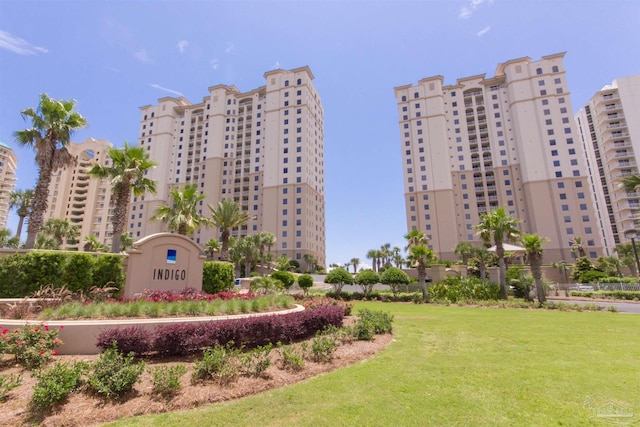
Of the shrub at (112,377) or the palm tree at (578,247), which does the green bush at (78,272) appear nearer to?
the shrub at (112,377)

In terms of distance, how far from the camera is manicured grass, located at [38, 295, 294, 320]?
30.1ft

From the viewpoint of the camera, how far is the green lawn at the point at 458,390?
504 cm

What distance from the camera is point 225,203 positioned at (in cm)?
3700

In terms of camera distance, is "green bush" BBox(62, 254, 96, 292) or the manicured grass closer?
the manicured grass

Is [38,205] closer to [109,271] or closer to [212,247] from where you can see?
[109,271]

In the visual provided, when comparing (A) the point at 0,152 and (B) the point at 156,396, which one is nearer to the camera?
(B) the point at 156,396

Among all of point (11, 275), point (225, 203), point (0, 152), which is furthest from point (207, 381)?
point (0, 152)

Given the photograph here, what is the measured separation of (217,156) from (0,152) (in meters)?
87.3

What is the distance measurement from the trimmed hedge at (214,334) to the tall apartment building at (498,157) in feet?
231

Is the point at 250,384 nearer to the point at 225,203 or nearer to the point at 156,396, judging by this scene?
the point at 156,396

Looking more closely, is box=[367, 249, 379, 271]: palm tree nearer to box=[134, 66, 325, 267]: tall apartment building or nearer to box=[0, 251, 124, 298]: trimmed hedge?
box=[134, 66, 325, 267]: tall apartment building

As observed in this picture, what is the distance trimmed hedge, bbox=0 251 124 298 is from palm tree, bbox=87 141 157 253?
595 centimetres

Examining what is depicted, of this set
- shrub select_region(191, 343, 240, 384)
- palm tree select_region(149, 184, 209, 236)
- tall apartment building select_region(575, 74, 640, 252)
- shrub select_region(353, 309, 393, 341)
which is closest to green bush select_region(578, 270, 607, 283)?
shrub select_region(353, 309, 393, 341)

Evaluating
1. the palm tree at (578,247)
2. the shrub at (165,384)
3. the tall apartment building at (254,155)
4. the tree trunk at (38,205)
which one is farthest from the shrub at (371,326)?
the palm tree at (578,247)
